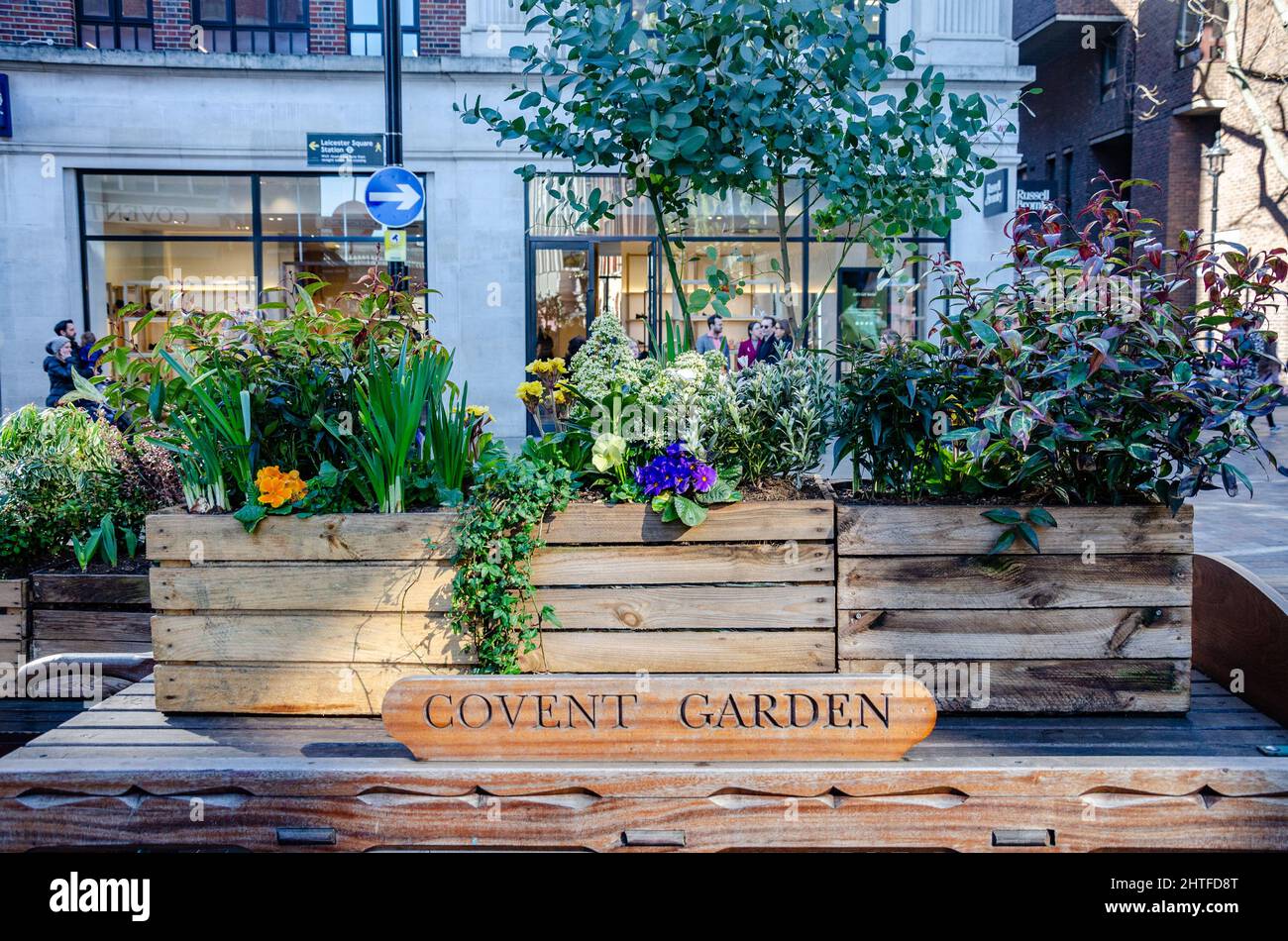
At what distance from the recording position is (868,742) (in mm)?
2279

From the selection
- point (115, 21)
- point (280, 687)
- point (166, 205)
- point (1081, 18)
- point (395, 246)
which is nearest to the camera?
point (280, 687)

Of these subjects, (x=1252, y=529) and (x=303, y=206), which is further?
(x=303, y=206)

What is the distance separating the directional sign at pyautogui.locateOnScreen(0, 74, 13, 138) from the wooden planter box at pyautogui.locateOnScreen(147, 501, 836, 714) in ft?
46.0

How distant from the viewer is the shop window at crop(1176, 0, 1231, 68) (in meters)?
21.8

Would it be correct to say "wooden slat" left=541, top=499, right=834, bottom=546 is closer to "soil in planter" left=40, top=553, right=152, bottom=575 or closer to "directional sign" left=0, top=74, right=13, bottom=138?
"soil in planter" left=40, top=553, right=152, bottom=575

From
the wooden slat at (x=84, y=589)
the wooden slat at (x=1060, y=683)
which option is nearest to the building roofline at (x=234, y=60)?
the wooden slat at (x=84, y=589)

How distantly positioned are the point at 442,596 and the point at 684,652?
0.65 metres

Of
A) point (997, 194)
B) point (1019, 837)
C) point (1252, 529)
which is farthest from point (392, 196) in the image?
point (997, 194)

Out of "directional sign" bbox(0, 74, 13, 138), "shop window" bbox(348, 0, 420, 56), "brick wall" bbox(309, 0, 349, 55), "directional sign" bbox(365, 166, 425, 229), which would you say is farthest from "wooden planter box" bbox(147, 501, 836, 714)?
"directional sign" bbox(0, 74, 13, 138)

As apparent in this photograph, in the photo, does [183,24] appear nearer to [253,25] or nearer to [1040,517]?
[253,25]

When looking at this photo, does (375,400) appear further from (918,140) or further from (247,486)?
(918,140)

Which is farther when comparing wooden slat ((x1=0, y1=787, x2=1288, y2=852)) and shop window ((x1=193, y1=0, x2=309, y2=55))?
shop window ((x1=193, y1=0, x2=309, y2=55))

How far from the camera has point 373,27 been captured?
1449cm

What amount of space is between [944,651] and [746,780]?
0.80 metres
